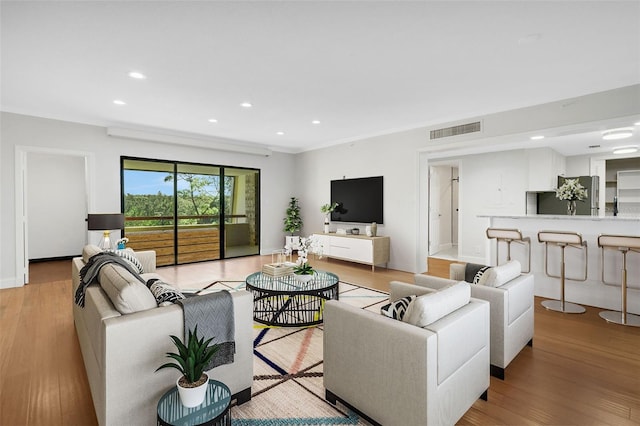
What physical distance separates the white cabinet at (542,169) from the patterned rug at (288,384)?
5.56 meters

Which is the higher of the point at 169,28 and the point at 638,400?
the point at 169,28

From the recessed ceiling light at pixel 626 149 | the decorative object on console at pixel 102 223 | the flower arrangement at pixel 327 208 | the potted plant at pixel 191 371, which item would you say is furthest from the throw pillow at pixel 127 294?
the recessed ceiling light at pixel 626 149

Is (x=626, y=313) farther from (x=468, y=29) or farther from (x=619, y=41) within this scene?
(x=468, y=29)

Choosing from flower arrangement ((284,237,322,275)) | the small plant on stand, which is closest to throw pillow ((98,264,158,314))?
flower arrangement ((284,237,322,275))

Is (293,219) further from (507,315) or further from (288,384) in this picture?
(507,315)

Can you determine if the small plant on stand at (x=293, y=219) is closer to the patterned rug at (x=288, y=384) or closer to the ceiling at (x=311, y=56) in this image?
the ceiling at (x=311, y=56)

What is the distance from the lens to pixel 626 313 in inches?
142

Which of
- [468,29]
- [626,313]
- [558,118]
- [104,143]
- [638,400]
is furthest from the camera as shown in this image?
[104,143]

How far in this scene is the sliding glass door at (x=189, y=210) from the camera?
6.05 meters

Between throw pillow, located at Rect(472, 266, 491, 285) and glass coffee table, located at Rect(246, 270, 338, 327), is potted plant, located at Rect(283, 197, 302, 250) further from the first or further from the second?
throw pillow, located at Rect(472, 266, 491, 285)

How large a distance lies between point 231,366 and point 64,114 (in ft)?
17.1

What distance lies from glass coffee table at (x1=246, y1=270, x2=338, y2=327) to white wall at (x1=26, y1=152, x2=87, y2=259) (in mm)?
5827

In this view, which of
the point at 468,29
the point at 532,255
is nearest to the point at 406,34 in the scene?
the point at 468,29

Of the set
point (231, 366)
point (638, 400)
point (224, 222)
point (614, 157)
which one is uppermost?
point (614, 157)
